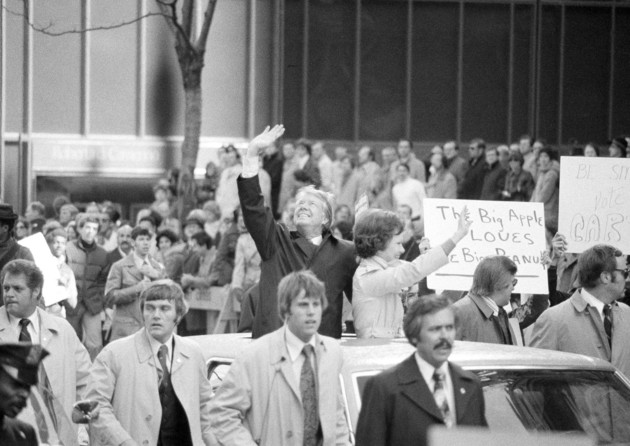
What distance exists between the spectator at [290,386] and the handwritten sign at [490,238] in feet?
12.8

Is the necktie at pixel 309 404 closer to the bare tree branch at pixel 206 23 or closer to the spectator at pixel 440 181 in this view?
the spectator at pixel 440 181

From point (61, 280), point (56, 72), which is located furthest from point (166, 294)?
point (56, 72)

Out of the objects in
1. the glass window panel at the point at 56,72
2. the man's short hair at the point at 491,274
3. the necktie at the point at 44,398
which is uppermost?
the glass window panel at the point at 56,72

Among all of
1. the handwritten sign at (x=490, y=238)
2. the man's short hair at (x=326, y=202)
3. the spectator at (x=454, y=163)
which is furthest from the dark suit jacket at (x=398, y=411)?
the spectator at (x=454, y=163)

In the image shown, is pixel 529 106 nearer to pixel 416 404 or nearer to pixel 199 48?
pixel 199 48

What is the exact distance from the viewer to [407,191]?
21844 mm

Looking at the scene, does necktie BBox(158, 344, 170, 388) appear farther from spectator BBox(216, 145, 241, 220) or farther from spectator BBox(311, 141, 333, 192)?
spectator BBox(216, 145, 241, 220)

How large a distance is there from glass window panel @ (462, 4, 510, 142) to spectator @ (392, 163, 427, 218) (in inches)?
378

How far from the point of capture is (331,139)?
31.2m

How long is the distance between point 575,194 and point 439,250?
161 inches

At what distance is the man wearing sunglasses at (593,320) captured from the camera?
10.0 m

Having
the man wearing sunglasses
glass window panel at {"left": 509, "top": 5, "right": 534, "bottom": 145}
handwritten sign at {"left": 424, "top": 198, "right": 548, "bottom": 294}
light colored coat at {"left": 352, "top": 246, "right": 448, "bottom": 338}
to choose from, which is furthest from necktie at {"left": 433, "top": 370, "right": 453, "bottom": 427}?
glass window panel at {"left": 509, "top": 5, "right": 534, "bottom": 145}

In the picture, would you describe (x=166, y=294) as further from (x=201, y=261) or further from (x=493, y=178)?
(x=493, y=178)

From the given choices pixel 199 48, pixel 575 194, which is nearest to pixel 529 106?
pixel 199 48
